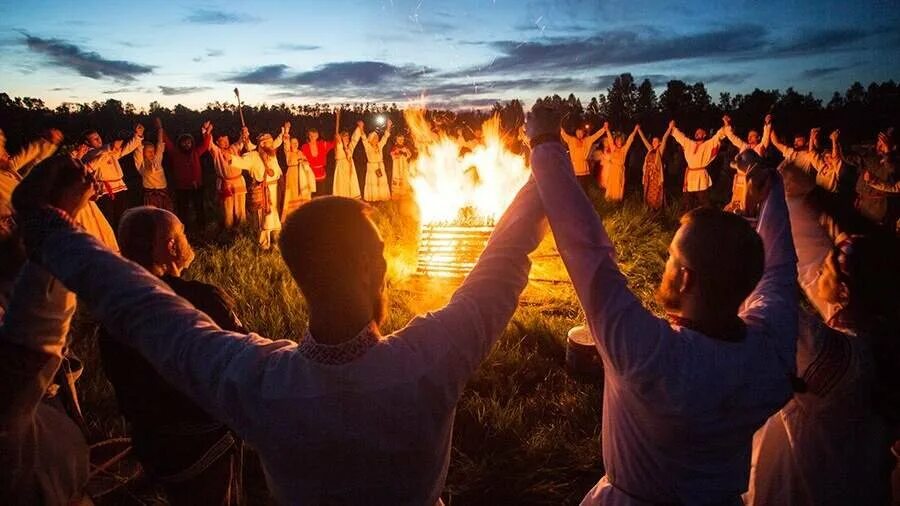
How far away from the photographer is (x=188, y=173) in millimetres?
12352

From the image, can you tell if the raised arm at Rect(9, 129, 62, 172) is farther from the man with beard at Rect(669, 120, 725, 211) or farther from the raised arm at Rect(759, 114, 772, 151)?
the raised arm at Rect(759, 114, 772, 151)

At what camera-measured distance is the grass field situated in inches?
152

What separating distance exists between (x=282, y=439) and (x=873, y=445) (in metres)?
2.39

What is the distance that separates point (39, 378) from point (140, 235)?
1.08 m

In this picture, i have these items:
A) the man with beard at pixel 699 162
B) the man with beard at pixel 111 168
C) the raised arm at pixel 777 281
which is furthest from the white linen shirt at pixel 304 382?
the man with beard at pixel 699 162

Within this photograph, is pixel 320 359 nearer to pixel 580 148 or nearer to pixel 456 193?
pixel 456 193

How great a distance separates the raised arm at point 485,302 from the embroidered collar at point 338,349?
0.10 meters

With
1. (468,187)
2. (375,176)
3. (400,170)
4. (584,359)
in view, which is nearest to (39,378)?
(584,359)

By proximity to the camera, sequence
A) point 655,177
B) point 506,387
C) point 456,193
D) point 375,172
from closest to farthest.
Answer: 1. point 506,387
2. point 456,193
3. point 655,177
4. point 375,172

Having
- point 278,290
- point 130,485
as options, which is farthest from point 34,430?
point 278,290

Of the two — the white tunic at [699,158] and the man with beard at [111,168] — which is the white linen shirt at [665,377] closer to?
the man with beard at [111,168]

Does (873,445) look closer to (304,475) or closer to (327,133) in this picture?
(304,475)

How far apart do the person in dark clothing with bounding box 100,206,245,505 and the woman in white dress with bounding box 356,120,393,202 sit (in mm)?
12844

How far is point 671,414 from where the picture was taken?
156cm
